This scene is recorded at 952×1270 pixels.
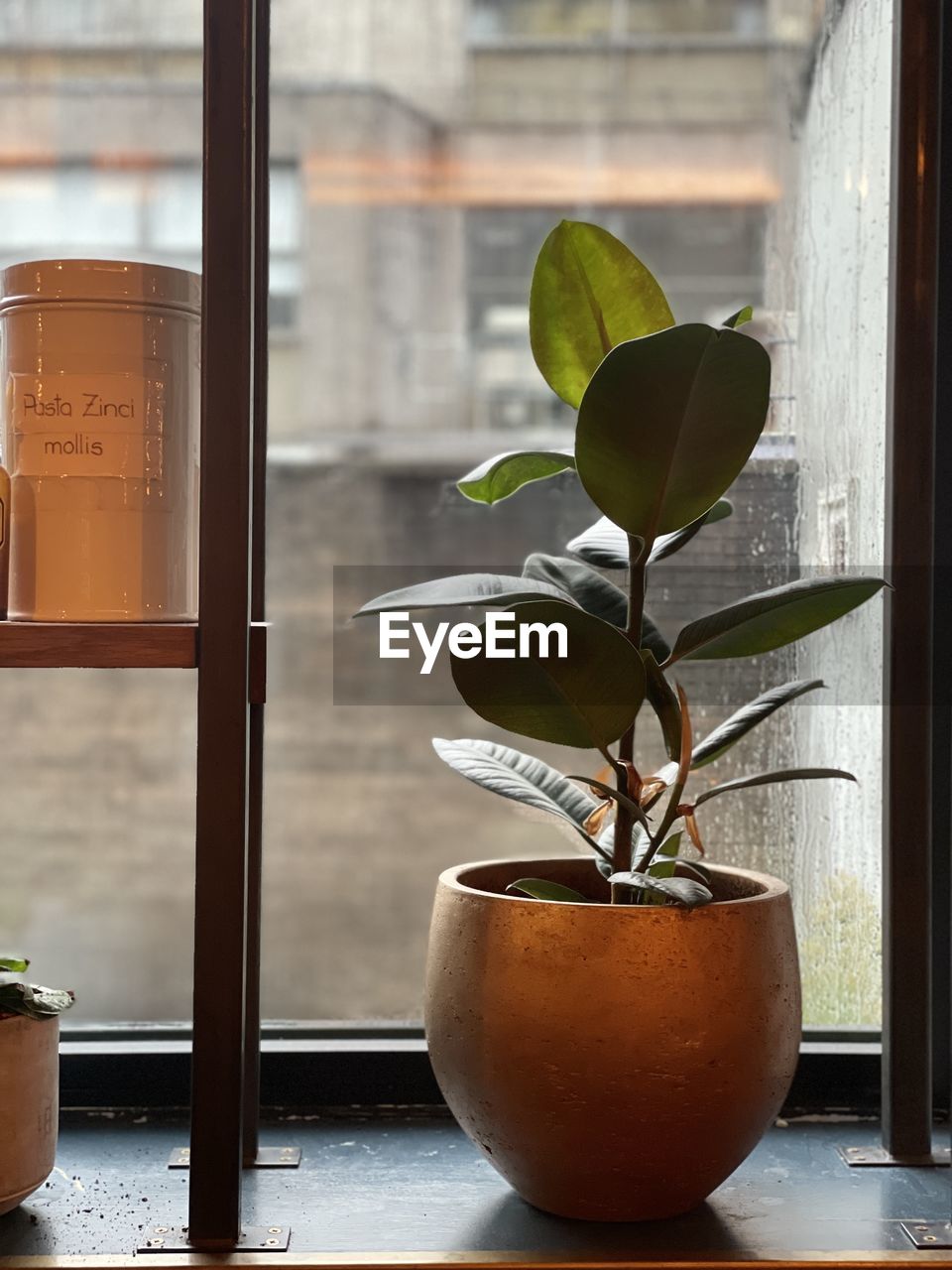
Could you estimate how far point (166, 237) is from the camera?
1.26 metres

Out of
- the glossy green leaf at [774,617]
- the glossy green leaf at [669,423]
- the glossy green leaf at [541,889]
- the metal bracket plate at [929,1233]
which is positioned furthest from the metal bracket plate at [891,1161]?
the glossy green leaf at [669,423]

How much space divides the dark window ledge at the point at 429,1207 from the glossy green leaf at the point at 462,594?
0.38m

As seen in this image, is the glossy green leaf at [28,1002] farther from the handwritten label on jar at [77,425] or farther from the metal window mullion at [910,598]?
the metal window mullion at [910,598]

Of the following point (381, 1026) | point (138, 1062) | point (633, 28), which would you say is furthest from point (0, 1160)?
point (633, 28)

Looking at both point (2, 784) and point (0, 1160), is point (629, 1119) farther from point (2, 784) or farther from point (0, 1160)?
point (2, 784)

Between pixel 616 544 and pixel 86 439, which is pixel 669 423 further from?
pixel 86 439

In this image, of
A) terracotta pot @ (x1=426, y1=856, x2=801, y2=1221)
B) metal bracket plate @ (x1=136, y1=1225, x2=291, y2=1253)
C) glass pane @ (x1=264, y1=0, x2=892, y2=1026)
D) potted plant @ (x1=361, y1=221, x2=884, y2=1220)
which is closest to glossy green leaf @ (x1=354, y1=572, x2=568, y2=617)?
potted plant @ (x1=361, y1=221, x2=884, y2=1220)

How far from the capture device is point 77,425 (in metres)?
0.81

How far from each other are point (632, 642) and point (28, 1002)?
0.50 metres

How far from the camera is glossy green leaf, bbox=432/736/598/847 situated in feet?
2.79

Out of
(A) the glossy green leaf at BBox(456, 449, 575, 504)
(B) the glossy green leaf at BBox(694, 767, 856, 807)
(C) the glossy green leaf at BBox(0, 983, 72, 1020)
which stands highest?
(A) the glossy green leaf at BBox(456, 449, 575, 504)

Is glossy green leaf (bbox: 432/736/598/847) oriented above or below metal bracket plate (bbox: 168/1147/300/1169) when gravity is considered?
above

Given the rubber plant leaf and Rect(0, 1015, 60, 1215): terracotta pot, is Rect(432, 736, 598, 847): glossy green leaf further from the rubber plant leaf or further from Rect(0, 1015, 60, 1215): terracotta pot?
Rect(0, 1015, 60, 1215): terracotta pot

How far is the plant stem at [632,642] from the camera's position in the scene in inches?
32.6
